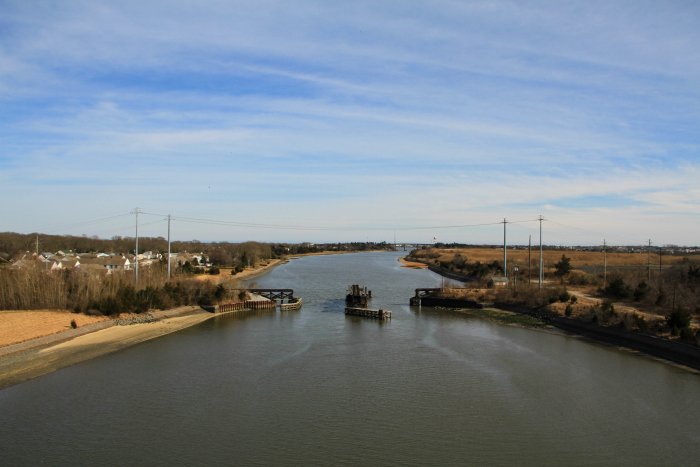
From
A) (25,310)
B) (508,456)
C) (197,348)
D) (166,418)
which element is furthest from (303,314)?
(508,456)

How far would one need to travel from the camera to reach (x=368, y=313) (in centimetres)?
3697

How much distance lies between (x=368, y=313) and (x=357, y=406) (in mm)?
20804

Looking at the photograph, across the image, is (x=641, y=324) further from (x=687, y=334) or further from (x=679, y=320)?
(x=687, y=334)

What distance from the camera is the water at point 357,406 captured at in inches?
505

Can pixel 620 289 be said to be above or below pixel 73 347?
above

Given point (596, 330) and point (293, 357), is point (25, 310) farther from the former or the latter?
point (596, 330)

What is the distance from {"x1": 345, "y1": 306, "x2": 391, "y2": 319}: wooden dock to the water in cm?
972

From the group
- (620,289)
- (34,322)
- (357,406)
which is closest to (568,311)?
(620,289)

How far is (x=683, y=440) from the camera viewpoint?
535 inches

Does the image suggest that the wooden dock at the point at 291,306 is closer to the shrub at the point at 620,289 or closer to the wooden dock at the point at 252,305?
the wooden dock at the point at 252,305

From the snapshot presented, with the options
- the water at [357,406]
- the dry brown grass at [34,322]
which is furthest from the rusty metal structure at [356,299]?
the dry brown grass at [34,322]

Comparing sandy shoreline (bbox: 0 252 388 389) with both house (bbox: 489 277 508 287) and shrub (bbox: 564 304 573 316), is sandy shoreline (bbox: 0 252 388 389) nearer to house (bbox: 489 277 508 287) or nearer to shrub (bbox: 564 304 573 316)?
shrub (bbox: 564 304 573 316)

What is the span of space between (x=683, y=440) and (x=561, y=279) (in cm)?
3902

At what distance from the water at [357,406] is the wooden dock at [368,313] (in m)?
9.72
